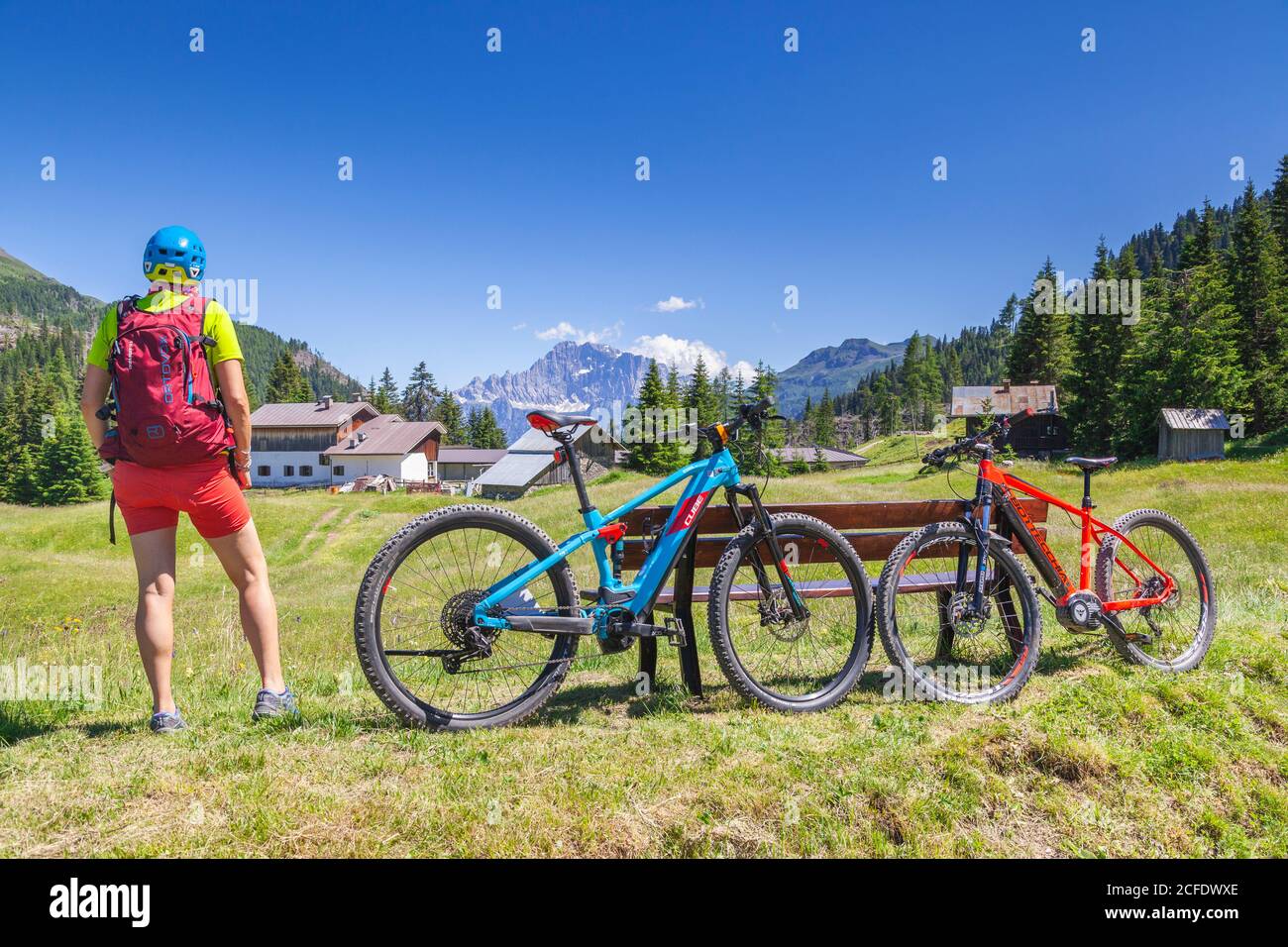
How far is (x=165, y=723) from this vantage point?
4031 mm

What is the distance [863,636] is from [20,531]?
4515 centimetres

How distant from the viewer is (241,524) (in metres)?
4.09

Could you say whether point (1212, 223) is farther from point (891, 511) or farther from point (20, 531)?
point (20, 531)

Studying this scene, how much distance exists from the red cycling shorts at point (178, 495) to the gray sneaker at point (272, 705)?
1046 mm

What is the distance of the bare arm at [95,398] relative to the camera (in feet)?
12.5

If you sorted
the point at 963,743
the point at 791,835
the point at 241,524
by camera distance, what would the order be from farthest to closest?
the point at 241,524, the point at 963,743, the point at 791,835

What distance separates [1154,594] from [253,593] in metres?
6.79

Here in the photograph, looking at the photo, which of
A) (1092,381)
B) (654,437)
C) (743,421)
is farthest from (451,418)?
(743,421)

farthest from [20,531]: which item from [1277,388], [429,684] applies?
[1277,388]

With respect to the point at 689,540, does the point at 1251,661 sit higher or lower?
lower

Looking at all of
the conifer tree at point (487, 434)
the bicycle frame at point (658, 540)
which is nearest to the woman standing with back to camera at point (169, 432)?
the bicycle frame at point (658, 540)

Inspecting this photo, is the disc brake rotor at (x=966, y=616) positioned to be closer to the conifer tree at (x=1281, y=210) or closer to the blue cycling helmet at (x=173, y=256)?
the blue cycling helmet at (x=173, y=256)

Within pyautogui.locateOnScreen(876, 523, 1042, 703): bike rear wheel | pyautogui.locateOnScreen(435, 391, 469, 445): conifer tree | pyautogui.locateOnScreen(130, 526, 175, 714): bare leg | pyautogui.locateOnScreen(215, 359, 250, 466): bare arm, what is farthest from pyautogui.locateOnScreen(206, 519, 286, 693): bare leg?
pyautogui.locateOnScreen(435, 391, 469, 445): conifer tree

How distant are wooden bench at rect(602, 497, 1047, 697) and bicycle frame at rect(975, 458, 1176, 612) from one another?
0.17m
